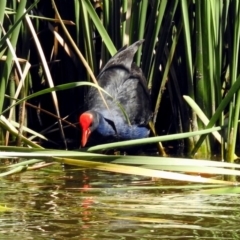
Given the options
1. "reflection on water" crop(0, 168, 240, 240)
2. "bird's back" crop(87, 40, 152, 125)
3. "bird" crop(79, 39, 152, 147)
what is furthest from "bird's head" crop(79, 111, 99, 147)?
"reflection on water" crop(0, 168, 240, 240)

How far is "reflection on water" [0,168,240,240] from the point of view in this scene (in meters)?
3.03

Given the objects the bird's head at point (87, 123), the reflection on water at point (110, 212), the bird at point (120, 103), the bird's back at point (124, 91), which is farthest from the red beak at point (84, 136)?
the reflection on water at point (110, 212)

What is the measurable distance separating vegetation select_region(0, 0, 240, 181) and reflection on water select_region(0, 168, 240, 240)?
29.1 inches

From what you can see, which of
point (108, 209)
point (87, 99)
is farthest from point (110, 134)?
point (108, 209)

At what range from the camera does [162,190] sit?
404cm

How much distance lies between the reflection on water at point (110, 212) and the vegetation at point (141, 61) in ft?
2.42

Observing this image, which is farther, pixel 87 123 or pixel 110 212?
pixel 87 123

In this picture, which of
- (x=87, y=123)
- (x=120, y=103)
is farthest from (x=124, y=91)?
(x=87, y=123)

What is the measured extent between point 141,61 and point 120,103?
0.40 metres

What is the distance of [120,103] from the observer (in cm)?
623

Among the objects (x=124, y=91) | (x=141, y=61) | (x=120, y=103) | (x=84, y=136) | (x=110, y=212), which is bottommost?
(x=110, y=212)

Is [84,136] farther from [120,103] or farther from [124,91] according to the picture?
[124,91]

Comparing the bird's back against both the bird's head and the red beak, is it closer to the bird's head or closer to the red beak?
the bird's head

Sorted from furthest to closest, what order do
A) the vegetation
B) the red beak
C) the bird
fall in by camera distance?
1. the bird
2. the red beak
3. the vegetation
